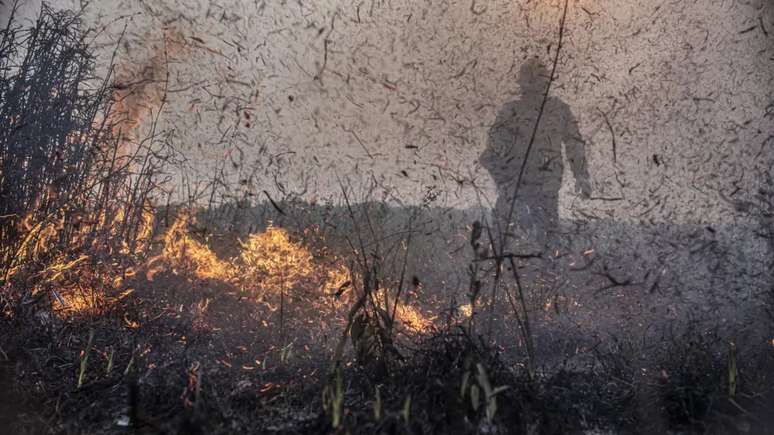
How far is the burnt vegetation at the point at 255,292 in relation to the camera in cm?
262

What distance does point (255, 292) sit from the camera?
3.09 meters

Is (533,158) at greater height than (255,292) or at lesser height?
greater

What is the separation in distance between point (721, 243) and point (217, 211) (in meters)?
2.57

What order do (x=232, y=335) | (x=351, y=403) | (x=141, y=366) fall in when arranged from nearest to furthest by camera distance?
(x=351, y=403) → (x=141, y=366) → (x=232, y=335)

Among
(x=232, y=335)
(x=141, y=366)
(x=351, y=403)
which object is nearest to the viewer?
(x=351, y=403)

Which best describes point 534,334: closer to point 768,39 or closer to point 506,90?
point 506,90

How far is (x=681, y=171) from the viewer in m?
3.07

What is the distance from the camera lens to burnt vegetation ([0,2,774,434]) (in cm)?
262

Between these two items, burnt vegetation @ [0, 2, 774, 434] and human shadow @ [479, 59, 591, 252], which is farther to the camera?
human shadow @ [479, 59, 591, 252]

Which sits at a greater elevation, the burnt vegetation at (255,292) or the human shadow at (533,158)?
the human shadow at (533,158)

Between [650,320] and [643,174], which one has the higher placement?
[643,174]

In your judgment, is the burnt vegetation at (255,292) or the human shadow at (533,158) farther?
the human shadow at (533,158)

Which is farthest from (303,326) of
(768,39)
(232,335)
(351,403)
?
(768,39)

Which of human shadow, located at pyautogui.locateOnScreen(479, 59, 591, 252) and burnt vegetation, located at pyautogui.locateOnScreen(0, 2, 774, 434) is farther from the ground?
human shadow, located at pyautogui.locateOnScreen(479, 59, 591, 252)
